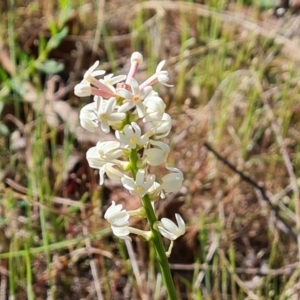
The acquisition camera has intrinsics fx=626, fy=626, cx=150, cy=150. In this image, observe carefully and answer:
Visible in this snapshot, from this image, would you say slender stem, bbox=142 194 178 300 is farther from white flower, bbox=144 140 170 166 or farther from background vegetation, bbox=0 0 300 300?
background vegetation, bbox=0 0 300 300

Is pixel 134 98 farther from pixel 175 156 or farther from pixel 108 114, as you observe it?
pixel 175 156

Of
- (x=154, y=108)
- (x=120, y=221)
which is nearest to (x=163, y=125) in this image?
(x=154, y=108)

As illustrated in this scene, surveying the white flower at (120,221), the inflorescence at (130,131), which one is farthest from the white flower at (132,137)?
the white flower at (120,221)

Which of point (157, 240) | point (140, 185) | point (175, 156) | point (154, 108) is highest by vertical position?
point (154, 108)

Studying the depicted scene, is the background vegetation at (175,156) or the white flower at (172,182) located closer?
the white flower at (172,182)

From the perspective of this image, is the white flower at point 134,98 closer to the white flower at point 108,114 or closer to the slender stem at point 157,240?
the white flower at point 108,114

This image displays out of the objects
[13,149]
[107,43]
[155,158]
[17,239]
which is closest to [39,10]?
[107,43]

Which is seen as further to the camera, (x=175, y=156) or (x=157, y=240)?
(x=175, y=156)
